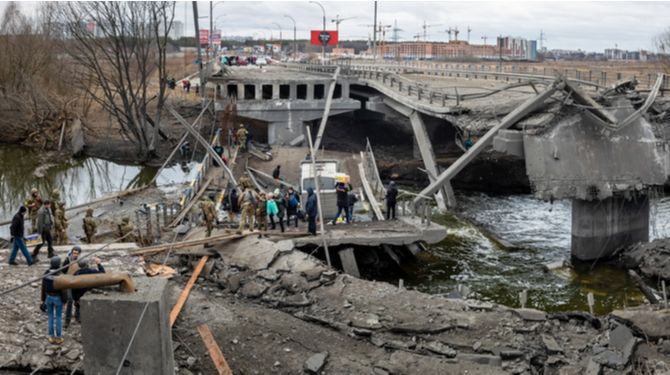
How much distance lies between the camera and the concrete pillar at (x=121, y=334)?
956 cm

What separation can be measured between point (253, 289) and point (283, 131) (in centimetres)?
3071

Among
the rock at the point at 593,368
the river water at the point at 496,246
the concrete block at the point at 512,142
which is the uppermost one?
the concrete block at the point at 512,142

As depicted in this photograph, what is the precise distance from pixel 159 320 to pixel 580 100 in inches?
753

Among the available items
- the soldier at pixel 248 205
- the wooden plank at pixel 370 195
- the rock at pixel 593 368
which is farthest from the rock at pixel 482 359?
the wooden plank at pixel 370 195

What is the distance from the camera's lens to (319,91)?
5188cm

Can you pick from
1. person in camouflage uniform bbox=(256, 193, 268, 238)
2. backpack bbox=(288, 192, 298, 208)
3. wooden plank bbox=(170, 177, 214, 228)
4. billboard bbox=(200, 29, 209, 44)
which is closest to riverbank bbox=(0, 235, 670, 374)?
person in camouflage uniform bbox=(256, 193, 268, 238)

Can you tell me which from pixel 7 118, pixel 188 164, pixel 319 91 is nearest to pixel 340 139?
pixel 319 91

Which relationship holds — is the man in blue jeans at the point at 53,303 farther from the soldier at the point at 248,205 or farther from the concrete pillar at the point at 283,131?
the concrete pillar at the point at 283,131

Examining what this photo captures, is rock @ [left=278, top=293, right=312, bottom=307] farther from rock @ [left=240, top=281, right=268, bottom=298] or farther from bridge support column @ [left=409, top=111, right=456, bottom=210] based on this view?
bridge support column @ [left=409, top=111, right=456, bottom=210]

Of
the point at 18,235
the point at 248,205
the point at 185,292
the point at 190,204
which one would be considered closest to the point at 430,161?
the point at 190,204

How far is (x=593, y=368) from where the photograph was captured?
449 inches

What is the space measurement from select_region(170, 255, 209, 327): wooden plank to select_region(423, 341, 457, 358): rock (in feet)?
16.2

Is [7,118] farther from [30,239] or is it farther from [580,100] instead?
[580,100]

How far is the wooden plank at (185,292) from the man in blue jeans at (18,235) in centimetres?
361
